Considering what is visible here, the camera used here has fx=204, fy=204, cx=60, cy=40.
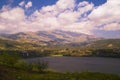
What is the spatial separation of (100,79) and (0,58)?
85653 millimetres

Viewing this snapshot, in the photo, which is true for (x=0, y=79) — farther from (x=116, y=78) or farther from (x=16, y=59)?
(x=16, y=59)

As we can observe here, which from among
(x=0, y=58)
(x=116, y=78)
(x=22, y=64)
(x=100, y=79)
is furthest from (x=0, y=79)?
(x=0, y=58)

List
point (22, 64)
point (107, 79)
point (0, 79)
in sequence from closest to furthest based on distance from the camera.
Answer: point (0, 79) → point (107, 79) → point (22, 64)

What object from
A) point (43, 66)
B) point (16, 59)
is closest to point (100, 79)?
point (43, 66)

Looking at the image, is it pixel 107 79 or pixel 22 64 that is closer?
pixel 107 79

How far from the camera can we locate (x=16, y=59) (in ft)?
539

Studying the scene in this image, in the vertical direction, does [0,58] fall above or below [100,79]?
above

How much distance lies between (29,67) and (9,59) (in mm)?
17272

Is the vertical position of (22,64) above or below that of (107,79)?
above

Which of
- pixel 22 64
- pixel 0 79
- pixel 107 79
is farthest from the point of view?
pixel 22 64

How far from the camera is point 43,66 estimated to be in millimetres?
162875

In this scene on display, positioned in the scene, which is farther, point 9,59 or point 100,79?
point 9,59

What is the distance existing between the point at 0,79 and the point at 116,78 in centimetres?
8399

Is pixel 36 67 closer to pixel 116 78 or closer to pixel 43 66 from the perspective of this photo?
pixel 43 66
